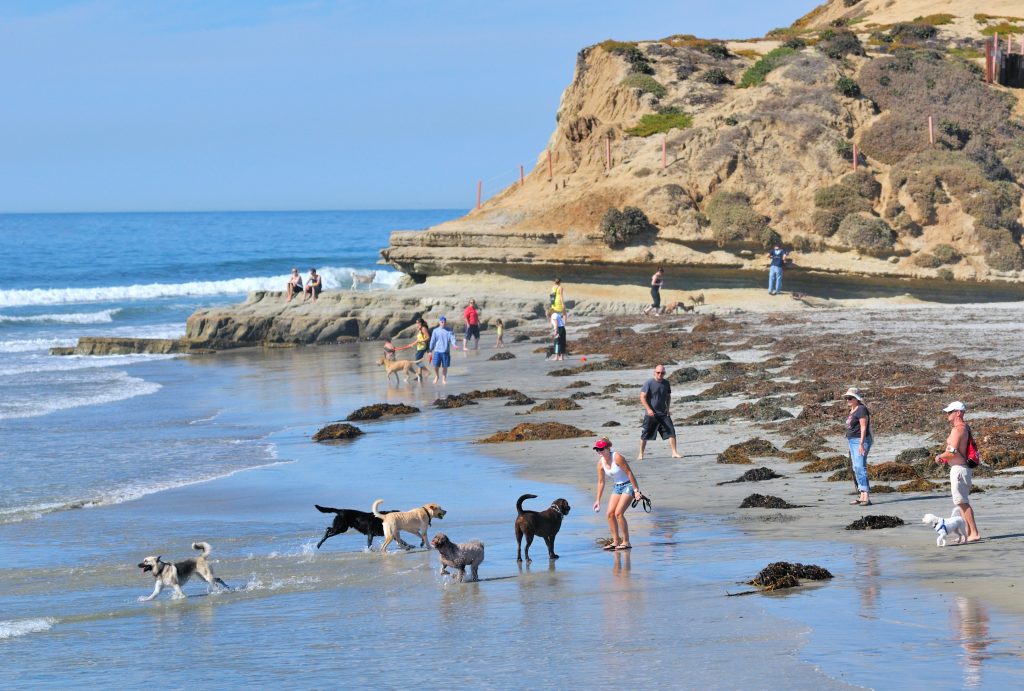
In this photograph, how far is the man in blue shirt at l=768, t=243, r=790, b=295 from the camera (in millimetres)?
45781

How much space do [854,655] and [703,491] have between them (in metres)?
7.51

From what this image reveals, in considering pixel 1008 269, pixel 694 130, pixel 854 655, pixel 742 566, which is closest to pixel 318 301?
→ pixel 694 130

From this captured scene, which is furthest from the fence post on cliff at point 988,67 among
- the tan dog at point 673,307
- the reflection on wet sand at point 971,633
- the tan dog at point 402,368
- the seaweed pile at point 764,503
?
the reflection on wet sand at point 971,633

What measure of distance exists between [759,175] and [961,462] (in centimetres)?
4011

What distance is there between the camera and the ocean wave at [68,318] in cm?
6125

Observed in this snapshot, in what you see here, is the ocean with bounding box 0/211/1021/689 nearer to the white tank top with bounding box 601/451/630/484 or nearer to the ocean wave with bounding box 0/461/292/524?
the ocean wave with bounding box 0/461/292/524

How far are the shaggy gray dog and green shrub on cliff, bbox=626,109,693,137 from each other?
4430 cm

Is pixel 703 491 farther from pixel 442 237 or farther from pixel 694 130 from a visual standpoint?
pixel 694 130

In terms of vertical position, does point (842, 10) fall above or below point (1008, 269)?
above

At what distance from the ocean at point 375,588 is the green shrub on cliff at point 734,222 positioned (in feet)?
77.0

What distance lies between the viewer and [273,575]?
43.1 feet

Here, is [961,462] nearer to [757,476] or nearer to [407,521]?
[757,476]

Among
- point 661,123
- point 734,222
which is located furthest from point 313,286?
point 661,123

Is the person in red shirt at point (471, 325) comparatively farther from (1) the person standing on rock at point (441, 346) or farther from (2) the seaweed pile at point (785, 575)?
(2) the seaweed pile at point (785, 575)
